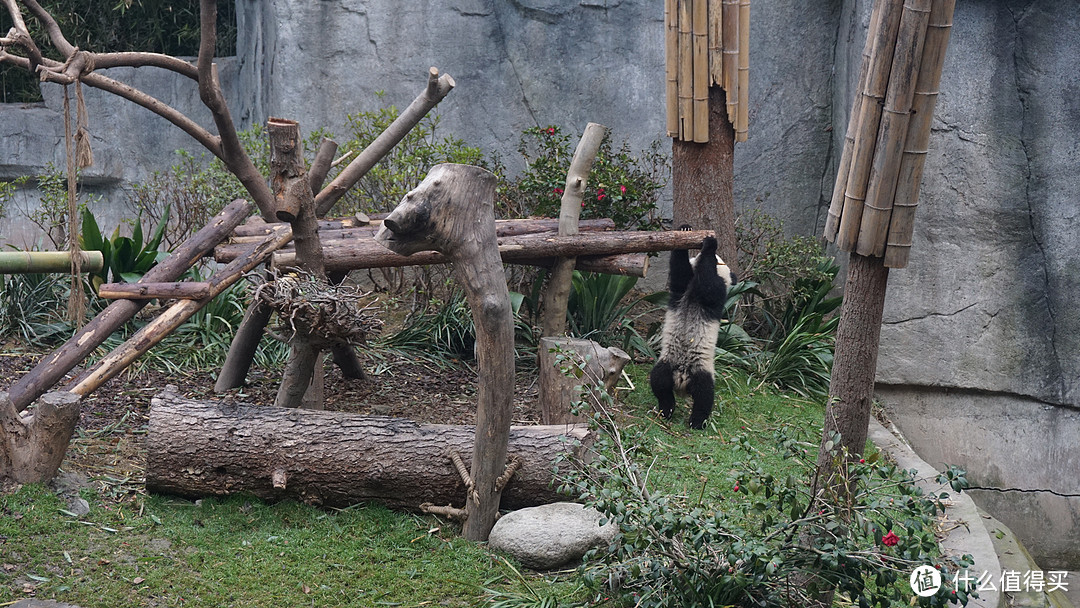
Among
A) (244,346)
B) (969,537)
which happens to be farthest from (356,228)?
(969,537)

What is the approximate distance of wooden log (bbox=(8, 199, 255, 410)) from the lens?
186 inches

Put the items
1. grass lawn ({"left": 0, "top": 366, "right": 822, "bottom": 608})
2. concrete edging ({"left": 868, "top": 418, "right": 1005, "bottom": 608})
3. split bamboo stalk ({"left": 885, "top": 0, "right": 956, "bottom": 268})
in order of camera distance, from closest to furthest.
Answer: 1. split bamboo stalk ({"left": 885, "top": 0, "right": 956, "bottom": 268})
2. grass lawn ({"left": 0, "top": 366, "right": 822, "bottom": 608})
3. concrete edging ({"left": 868, "top": 418, "right": 1005, "bottom": 608})

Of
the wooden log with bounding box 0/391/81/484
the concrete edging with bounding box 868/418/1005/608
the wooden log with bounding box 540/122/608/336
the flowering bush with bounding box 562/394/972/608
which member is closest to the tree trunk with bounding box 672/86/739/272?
the wooden log with bounding box 540/122/608/336

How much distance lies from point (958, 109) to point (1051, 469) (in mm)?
2913

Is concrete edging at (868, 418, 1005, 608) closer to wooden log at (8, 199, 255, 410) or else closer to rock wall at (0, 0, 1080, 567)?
rock wall at (0, 0, 1080, 567)

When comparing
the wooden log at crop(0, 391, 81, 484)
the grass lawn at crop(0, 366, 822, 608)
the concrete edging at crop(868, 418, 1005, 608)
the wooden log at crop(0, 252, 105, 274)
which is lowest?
the concrete edging at crop(868, 418, 1005, 608)

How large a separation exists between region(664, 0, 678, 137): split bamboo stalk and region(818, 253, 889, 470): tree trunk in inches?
136

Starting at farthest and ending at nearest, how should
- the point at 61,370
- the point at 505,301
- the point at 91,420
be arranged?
the point at 91,420
the point at 61,370
the point at 505,301

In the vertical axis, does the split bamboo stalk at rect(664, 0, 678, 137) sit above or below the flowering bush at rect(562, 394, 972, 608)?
above

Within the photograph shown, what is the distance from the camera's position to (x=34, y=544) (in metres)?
3.92

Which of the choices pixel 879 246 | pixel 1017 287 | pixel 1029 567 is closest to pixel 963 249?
pixel 1017 287

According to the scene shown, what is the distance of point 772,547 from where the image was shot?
320 centimetres

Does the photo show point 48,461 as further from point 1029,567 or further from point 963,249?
point 963,249

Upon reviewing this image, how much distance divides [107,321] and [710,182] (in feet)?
14.4
